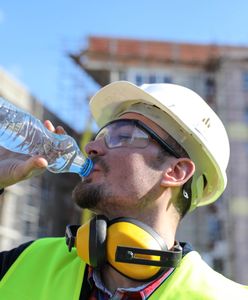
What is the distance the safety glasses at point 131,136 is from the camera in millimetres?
2686

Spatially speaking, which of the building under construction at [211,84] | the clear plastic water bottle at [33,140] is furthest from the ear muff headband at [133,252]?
the building under construction at [211,84]

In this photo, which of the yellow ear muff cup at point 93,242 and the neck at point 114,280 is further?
the neck at point 114,280

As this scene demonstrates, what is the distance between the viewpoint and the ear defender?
7.13 feet

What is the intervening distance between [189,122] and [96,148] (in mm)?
557

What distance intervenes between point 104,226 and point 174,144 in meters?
0.75

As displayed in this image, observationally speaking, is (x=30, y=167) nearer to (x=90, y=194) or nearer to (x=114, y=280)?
(x=90, y=194)

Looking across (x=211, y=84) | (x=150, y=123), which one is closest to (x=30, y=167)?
(x=150, y=123)

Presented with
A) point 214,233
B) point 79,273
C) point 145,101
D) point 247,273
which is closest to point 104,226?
point 79,273

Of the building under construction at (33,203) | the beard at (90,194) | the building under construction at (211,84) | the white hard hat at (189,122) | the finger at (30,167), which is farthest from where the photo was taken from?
the building under construction at (211,84)

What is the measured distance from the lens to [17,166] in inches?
93.3

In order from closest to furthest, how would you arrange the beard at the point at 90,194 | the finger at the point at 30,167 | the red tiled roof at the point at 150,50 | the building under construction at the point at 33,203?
the finger at the point at 30,167 → the beard at the point at 90,194 → the building under construction at the point at 33,203 → the red tiled roof at the point at 150,50

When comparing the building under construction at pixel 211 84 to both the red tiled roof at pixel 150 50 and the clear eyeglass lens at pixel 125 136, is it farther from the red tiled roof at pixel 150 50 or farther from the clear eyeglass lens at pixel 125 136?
the clear eyeglass lens at pixel 125 136

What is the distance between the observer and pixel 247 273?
23969 millimetres

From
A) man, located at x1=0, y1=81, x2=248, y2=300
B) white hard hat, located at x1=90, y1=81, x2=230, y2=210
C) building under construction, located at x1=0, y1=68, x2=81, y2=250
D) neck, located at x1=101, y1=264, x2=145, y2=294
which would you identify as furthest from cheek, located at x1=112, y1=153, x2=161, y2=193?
building under construction, located at x1=0, y1=68, x2=81, y2=250
